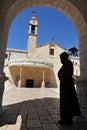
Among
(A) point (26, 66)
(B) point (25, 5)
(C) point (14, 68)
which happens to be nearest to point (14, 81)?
(C) point (14, 68)

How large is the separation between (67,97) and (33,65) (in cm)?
1503

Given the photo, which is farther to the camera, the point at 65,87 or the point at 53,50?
the point at 53,50

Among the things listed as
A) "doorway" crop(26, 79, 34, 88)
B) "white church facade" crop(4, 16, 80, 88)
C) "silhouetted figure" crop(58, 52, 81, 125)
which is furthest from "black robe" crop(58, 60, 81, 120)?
"doorway" crop(26, 79, 34, 88)

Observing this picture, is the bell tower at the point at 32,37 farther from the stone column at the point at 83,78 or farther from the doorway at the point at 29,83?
the stone column at the point at 83,78

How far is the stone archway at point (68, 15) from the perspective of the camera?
3234 millimetres

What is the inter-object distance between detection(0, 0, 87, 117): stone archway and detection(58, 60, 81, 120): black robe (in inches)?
23.7

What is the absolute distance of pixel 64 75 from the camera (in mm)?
2797

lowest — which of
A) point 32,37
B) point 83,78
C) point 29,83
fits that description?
point 29,83

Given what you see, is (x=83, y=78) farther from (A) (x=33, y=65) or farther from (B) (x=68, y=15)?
(A) (x=33, y=65)

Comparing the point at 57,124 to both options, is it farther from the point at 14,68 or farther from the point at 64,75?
the point at 14,68

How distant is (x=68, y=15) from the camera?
425 cm

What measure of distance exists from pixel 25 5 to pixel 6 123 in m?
3.30

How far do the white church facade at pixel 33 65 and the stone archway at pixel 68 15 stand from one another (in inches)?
538

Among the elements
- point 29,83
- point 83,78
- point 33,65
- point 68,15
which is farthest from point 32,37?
point 83,78
